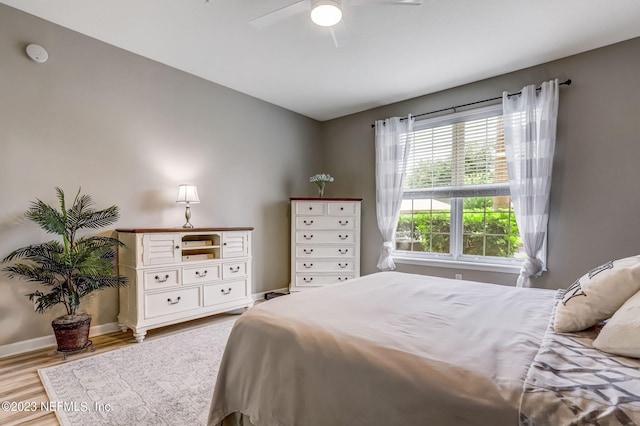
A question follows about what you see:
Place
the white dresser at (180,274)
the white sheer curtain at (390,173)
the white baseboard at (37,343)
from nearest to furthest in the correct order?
the white baseboard at (37,343)
the white dresser at (180,274)
the white sheer curtain at (390,173)

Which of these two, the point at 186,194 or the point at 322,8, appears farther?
the point at 186,194

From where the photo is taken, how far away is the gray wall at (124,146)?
2.53 meters

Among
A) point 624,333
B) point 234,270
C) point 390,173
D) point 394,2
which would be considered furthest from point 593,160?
point 234,270

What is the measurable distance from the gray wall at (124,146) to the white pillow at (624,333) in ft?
11.5

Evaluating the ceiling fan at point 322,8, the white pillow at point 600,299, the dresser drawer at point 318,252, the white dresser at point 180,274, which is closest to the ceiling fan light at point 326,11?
the ceiling fan at point 322,8

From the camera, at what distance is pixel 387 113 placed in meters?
→ 4.27

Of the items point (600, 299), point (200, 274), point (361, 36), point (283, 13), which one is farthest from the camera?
point (200, 274)

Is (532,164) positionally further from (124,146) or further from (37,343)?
(37,343)

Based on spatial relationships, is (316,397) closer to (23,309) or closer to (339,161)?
(23,309)

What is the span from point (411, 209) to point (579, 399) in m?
3.42

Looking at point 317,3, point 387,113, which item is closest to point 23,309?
point 317,3

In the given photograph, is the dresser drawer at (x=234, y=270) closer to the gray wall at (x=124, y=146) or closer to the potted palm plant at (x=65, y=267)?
the gray wall at (x=124, y=146)

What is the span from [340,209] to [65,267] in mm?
2867

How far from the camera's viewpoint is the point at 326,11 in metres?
1.91
